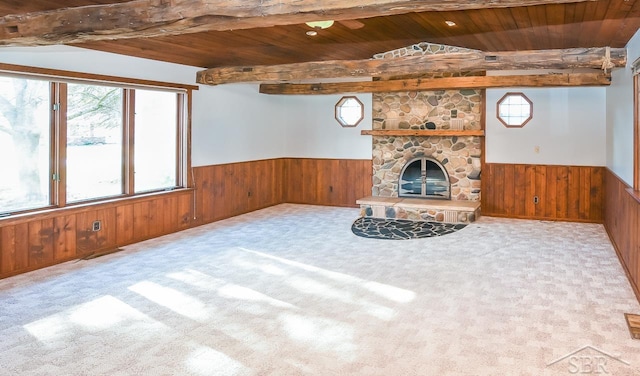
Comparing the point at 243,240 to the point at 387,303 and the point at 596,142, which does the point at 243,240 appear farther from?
the point at 596,142

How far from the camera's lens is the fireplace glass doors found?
8.91 meters

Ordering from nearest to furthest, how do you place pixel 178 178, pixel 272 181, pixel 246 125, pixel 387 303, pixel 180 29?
1. pixel 180 29
2. pixel 387 303
3. pixel 178 178
4. pixel 246 125
5. pixel 272 181

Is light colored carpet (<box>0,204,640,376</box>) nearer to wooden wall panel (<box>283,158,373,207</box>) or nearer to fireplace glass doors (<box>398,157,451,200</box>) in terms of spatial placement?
fireplace glass doors (<box>398,157,451,200</box>)

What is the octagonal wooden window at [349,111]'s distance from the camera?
385 inches

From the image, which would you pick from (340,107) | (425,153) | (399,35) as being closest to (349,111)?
(340,107)

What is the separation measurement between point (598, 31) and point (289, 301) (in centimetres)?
436

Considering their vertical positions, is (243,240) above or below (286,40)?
below

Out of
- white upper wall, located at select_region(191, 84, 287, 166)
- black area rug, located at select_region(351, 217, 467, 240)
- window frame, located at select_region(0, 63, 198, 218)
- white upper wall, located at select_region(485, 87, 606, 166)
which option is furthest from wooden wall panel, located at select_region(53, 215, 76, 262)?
white upper wall, located at select_region(485, 87, 606, 166)

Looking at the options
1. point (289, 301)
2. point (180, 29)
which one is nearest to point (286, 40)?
point (180, 29)

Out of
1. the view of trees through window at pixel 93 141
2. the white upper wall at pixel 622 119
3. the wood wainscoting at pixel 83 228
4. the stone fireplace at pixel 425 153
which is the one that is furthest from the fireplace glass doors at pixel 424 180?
the view of trees through window at pixel 93 141

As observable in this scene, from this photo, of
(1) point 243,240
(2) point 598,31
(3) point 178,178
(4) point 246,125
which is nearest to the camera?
(2) point 598,31

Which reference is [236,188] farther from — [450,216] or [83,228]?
[450,216]

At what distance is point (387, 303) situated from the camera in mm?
4320

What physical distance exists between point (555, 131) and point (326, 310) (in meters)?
6.06
